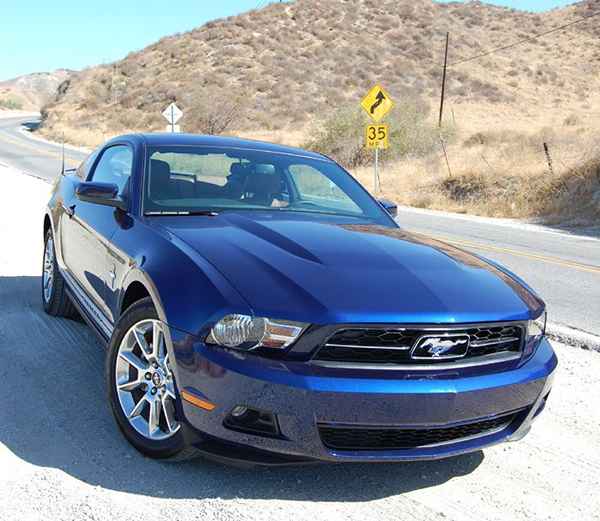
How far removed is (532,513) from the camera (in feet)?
9.49

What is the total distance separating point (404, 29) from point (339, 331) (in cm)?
6455

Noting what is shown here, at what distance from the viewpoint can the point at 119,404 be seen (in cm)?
325

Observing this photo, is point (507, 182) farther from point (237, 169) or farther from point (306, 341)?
point (306, 341)

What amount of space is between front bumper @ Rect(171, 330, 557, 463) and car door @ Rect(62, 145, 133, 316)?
1278 mm

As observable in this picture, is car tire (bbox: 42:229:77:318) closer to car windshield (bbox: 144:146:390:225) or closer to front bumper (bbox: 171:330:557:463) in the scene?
car windshield (bbox: 144:146:390:225)

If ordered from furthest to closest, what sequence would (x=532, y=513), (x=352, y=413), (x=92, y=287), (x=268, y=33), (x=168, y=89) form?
(x=268, y=33) → (x=168, y=89) → (x=92, y=287) → (x=532, y=513) → (x=352, y=413)

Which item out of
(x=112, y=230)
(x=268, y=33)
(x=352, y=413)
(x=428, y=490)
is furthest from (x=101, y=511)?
(x=268, y=33)

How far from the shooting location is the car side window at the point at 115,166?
4.44 metres

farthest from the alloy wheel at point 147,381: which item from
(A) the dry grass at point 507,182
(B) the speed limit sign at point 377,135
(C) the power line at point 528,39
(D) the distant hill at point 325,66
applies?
(C) the power line at point 528,39

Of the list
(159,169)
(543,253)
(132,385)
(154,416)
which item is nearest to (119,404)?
(132,385)

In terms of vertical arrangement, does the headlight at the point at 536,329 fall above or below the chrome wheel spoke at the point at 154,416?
above

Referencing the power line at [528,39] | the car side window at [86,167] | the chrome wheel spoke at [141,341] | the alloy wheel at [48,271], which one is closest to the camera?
the chrome wheel spoke at [141,341]

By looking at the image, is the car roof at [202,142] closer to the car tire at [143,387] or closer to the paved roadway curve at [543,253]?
the car tire at [143,387]

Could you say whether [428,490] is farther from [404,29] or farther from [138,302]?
[404,29]
